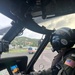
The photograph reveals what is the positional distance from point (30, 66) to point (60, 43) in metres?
0.53

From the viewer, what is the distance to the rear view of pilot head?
3262mm

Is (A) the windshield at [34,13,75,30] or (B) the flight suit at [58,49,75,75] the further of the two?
(A) the windshield at [34,13,75,30]

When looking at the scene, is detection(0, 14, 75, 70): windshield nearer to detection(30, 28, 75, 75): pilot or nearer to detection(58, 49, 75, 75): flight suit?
detection(30, 28, 75, 75): pilot

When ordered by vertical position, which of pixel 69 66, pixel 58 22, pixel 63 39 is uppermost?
pixel 58 22

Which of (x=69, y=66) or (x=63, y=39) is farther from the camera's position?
(x=63, y=39)

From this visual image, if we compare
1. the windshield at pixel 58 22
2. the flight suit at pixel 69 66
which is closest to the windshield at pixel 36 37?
the windshield at pixel 58 22

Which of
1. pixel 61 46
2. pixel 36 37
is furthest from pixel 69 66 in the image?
pixel 36 37

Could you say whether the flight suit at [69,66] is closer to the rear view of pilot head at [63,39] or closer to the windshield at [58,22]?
the rear view of pilot head at [63,39]

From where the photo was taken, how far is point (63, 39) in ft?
10.7

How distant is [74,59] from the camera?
287 cm

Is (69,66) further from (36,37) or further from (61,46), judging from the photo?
(36,37)

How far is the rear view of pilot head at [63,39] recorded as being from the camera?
10.7 feet

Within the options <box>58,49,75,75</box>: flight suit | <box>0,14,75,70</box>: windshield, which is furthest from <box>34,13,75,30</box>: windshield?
<box>58,49,75,75</box>: flight suit

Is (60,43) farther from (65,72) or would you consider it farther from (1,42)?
(1,42)
